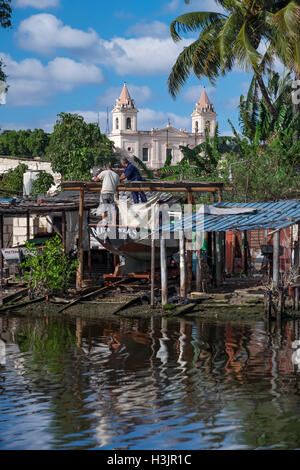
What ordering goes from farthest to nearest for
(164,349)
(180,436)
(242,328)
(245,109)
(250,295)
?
(245,109), (250,295), (242,328), (164,349), (180,436)

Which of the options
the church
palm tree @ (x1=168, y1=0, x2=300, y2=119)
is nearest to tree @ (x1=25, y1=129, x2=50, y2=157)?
the church

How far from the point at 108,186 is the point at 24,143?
78564mm

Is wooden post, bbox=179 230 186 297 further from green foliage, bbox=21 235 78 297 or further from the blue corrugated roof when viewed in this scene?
green foliage, bbox=21 235 78 297

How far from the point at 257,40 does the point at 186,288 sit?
31.3 feet

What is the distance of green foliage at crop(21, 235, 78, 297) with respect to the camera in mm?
18172

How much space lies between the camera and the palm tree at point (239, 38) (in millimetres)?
19734

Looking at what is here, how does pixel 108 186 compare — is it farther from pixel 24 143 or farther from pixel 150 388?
pixel 24 143

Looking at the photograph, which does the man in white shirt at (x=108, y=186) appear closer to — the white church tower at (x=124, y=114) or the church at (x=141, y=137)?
the church at (x=141, y=137)

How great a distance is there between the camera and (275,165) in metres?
22.9

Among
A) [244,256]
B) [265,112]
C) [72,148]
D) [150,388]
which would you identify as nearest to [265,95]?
[265,112]

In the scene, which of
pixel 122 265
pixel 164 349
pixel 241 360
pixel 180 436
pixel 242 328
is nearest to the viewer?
pixel 180 436

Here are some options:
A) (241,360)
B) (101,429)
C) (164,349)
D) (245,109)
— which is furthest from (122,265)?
(101,429)

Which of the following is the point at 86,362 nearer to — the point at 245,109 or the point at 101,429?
the point at 101,429

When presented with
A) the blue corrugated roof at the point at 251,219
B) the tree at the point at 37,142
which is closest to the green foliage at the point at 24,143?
the tree at the point at 37,142
